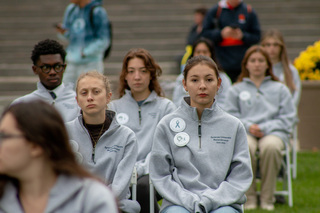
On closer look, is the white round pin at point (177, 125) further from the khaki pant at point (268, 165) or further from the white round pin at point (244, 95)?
the white round pin at point (244, 95)

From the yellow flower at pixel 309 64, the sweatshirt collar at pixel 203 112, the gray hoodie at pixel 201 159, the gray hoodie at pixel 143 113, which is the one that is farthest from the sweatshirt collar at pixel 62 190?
the yellow flower at pixel 309 64

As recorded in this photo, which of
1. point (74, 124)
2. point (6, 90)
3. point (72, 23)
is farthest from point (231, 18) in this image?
point (6, 90)

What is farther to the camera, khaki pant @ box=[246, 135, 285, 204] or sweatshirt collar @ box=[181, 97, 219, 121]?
khaki pant @ box=[246, 135, 285, 204]

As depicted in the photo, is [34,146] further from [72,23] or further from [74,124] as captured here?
[72,23]

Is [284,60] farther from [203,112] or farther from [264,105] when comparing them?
[203,112]

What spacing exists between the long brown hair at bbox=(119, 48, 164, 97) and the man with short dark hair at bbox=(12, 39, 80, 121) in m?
0.53

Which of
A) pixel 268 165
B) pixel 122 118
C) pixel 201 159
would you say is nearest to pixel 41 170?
pixel 201 159

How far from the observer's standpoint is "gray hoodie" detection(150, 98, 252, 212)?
4320mm

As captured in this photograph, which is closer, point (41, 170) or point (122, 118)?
point (41, 170)

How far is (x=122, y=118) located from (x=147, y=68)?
0.55 m

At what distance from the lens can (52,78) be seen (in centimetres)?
566

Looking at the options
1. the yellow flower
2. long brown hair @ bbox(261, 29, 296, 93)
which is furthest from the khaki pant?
the yellow flower

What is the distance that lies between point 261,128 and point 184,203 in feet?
9.09

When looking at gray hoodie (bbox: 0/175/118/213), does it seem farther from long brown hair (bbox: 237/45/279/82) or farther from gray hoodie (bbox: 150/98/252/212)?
long brown hair (bbox: 237/45/279/82)
